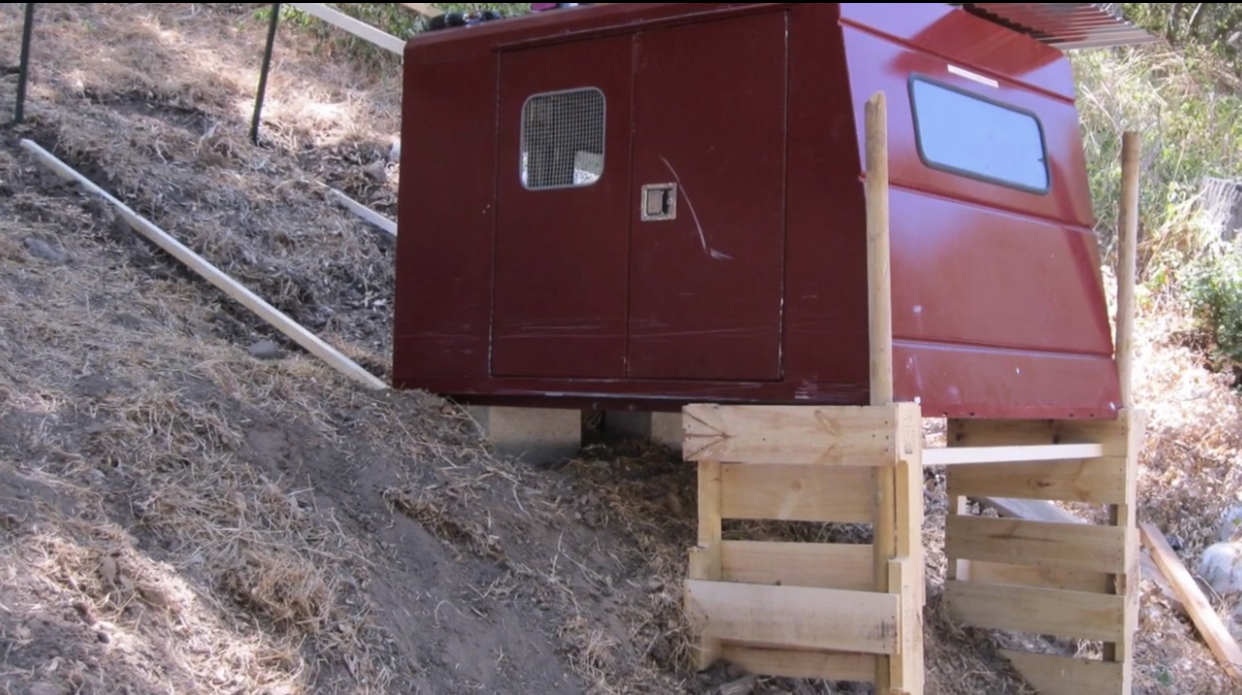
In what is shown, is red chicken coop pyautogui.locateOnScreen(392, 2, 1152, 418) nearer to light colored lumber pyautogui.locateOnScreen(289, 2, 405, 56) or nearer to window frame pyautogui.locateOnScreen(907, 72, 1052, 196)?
window frame pyautogui.locateOnScreen(907, 72, 1052, 196)

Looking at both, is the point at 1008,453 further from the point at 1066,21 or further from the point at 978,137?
the point at 1066,21

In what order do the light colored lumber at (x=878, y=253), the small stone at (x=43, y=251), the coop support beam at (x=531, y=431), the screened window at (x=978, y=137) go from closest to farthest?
1. the light colored lumber at (x=878, y=253)
2. the screened window at (x=978, y=137)
3. the coop support beam at (x=531, y=431)
4. the small stone at (x=43, y=251)

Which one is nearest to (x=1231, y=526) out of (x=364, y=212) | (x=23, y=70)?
(x=364, y=212)

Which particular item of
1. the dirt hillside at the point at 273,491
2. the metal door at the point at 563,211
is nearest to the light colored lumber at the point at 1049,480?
the dirt hillside at the point at 273,491

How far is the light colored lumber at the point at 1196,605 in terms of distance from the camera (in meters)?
7.49

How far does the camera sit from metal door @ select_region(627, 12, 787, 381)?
17.2 feet

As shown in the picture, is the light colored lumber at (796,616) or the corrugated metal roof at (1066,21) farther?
the corrugated metal roof at (1066,21)

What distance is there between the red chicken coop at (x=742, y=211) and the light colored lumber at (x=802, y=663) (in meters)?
0.99

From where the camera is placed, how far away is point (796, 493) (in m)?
5.21

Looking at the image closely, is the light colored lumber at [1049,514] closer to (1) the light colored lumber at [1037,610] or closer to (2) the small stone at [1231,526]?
(2) the small stone at [1231,526]

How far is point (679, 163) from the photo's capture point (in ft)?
18.0

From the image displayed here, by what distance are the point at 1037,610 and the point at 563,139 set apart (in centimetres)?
318

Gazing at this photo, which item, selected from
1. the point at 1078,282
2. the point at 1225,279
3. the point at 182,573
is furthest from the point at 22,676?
the point at 1225,279

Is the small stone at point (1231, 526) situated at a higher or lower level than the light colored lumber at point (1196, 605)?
higher
